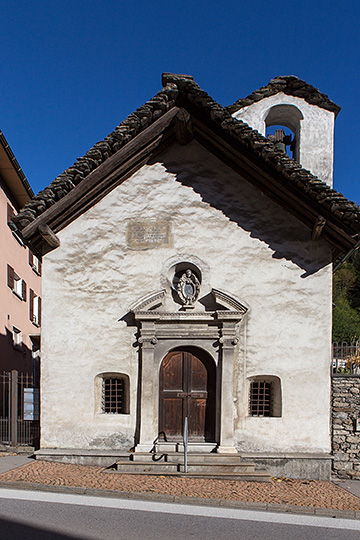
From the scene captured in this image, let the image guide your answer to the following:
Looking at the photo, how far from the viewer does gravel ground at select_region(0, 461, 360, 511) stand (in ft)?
23.3

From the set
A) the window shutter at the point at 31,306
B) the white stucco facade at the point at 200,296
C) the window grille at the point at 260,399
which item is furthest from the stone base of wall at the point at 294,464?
the window shutter at the point at 31,306

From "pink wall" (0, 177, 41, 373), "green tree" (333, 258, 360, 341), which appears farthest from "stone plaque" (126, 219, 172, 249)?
"green tree" (333, 258, 360, 341)

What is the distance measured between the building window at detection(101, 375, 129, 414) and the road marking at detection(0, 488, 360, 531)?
2594 millimetres

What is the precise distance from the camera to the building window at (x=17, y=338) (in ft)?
57.1

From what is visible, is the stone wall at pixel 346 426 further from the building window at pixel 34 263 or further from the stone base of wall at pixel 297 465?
the building window at pixel 34 263

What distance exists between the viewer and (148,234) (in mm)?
9750

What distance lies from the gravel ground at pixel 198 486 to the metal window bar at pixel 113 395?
48.7 inches

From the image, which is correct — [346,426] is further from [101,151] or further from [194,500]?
[101,151]

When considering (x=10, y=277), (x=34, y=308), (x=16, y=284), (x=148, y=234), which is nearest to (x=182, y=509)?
(x=148, y=234)

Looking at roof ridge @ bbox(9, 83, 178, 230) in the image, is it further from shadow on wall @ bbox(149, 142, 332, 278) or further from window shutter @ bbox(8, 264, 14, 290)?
window shutter @ bbox(8, 264, 14, 290)

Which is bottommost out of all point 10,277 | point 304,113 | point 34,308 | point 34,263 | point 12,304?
point 34,308

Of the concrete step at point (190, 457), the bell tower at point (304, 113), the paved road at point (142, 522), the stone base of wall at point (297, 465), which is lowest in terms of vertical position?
the stone base of wall at point (297, 465)

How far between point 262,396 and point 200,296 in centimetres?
232

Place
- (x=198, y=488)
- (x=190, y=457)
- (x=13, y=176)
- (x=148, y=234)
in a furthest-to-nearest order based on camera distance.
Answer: (x=13, y=176), (x=148, y=234), (x=190, y=457), (x=198, y=488)
